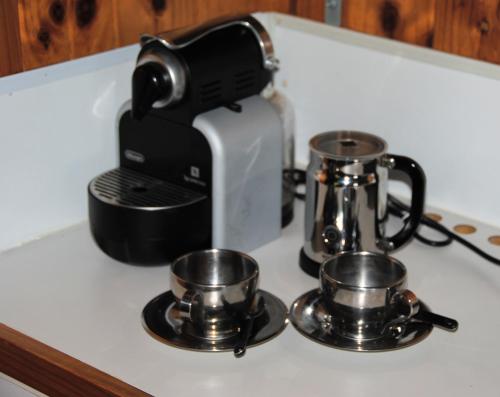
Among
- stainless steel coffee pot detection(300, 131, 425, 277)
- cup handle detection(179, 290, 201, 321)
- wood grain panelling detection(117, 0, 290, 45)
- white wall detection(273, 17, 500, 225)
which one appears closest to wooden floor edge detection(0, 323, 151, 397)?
cup handle detection(179, 290, 201, 321)

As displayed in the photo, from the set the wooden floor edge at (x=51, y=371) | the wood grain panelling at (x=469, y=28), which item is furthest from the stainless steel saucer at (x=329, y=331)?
the wood grain panelling at (x=469, y=28)

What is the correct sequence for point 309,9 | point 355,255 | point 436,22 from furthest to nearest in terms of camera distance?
point 309,9 → point 436,22 → point 355,255

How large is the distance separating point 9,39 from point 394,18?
55cm

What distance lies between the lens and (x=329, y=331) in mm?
1133

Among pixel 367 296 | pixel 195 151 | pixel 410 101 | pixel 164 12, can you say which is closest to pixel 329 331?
pixel 367 296

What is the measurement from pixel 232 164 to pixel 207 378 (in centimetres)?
30

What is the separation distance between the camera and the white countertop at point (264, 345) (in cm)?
105

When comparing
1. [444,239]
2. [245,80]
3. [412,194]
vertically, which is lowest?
[444,239]

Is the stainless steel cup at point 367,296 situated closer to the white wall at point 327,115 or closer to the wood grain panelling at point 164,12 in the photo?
the white wall at point 327,115

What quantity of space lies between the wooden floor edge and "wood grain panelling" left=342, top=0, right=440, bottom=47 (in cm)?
69

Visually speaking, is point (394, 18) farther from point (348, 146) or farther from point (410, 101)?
point (348, 146)

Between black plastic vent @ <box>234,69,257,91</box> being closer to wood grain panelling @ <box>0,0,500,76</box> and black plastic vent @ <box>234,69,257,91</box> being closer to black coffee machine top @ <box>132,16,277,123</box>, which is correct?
black coffee machine top @ <box>132,16,277,123</box>

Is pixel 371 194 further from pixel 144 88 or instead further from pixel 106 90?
pixel 106 90

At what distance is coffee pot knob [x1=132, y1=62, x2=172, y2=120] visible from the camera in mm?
1216
